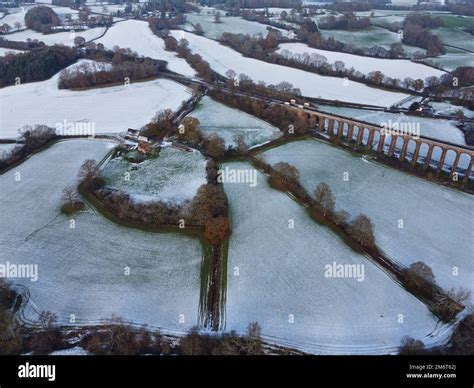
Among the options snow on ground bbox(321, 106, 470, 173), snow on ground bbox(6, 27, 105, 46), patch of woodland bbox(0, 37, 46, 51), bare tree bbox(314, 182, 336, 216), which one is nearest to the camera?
bare tree bbox(314, 182, 336, 216)

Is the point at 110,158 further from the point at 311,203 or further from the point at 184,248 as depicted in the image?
the point at 311,203

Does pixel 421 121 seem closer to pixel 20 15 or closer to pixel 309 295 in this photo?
pixel 309 295

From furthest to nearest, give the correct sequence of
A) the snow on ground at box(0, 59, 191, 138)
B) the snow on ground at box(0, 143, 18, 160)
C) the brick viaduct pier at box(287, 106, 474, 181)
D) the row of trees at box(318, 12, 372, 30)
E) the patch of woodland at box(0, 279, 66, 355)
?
the row of trees at box(318, 12, 372, 30), the snow on ground at box(0, 59, 191, 138), the snow on ground at box(0, 143, 18, 160), the brick viaduct pier at box(287, 106, 474, 181), the patch of woodland at box(0, 279, 66, 355)

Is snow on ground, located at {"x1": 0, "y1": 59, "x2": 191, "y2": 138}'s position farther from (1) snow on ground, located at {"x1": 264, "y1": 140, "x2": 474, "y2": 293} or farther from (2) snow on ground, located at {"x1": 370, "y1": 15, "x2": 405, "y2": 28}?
(2) snow on ground, located at {"x1": 370, "y1": 15, "x2": 405, "y2": 28}

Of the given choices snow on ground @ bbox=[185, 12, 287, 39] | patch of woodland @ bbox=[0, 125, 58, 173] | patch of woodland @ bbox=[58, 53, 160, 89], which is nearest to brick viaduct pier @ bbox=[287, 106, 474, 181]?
patch of woodland @ bbox=[58, 53, 160, 89]

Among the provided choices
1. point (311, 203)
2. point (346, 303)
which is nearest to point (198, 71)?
point (311, 203)

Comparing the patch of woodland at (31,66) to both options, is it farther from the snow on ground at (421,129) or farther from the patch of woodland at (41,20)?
the snow on ground at (421,129)
